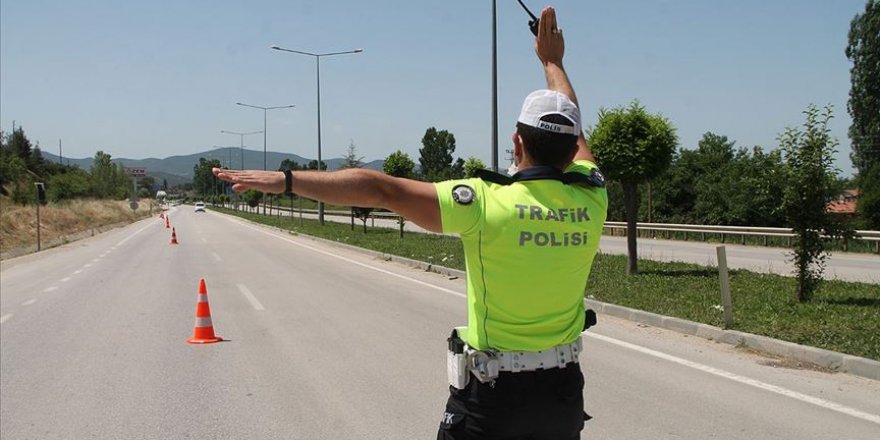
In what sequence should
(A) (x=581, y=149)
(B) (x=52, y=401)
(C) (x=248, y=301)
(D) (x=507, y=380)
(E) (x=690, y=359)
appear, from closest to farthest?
(D) (x=507, y=380) → (A) (x=581, y=149) → (B) (x=52, y=401) → (E) (x=690, y=359) → (C) (x=248, y=301)

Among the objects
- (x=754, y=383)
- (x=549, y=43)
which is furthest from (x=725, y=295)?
(x=549, y=43)

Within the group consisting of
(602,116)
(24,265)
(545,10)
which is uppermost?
(602,116)

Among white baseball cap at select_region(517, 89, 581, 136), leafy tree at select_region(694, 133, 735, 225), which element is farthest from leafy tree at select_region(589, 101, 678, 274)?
leafy tree at select_region(694, 133, 735, 225)

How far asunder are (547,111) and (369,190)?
2.03 ft

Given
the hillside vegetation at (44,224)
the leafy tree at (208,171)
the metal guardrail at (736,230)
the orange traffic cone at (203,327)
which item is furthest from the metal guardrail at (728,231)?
the hillside vegetation at (44,224)

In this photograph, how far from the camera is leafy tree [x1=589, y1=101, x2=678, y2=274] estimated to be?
14.8 m

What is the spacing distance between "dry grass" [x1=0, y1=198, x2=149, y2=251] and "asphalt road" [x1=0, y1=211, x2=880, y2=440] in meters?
29.1

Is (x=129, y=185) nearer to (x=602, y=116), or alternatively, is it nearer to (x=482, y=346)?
(x=602, y=116)

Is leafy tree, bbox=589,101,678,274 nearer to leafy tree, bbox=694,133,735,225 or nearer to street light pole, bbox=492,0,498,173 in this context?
street light pole, bbox=492,0,498,173

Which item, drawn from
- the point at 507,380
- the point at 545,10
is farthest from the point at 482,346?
the point at 545,10

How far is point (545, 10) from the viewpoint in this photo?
310 cm

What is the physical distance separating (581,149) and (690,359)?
5.76 metres

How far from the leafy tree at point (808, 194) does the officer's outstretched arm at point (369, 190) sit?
33.4 ft

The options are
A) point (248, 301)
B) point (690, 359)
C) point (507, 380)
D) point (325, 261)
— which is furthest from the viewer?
point (325, 261)
